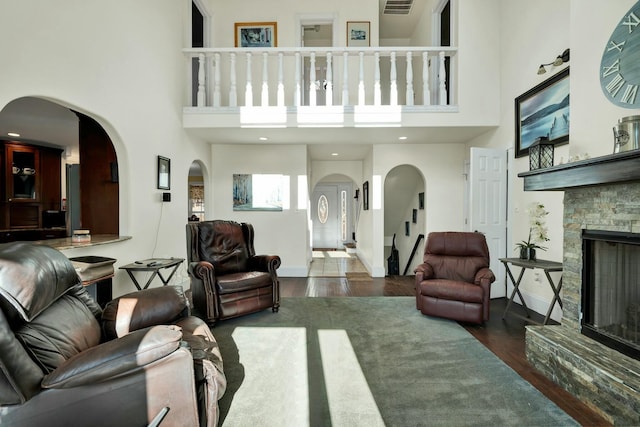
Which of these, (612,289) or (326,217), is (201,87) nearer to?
(612,289)

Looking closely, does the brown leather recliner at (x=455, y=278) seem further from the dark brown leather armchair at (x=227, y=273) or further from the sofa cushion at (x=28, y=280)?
the sofa cushion at (x=28, y=280)

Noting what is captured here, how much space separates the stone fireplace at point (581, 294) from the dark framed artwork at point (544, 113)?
31.2 inches

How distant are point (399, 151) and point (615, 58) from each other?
345 centimetres

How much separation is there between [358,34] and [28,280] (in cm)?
578

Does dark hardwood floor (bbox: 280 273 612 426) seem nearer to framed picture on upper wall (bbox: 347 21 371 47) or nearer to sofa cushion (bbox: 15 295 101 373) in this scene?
sofa cushion (bbox: 15 295 101 373)

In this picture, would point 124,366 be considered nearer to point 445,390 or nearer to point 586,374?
point 445,390

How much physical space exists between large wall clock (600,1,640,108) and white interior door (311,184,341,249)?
848 centimetres

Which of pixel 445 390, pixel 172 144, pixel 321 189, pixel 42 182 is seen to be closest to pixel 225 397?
pixel 445 390

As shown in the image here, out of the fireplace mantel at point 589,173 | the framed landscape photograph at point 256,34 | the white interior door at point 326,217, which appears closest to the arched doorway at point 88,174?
the framed landscape photograph at point 256,34

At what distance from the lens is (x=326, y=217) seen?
10.6m

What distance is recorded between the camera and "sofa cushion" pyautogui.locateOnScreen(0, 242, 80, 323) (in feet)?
4.06

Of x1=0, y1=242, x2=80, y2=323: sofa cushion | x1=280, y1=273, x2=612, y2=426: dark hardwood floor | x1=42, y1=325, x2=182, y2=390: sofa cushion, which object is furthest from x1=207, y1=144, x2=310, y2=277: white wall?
x1=42, y1=325, x2=182, y2=390: sofa cushion

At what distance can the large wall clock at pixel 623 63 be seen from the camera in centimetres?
201

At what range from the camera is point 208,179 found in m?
5.62
